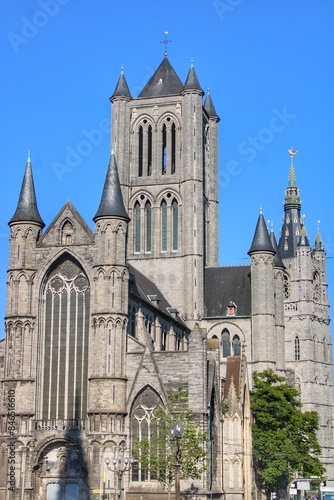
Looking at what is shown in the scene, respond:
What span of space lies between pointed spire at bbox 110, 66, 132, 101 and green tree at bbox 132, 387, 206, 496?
34.8 metres

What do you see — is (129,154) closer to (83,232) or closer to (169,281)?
(169,281)

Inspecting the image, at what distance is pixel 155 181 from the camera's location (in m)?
83.8

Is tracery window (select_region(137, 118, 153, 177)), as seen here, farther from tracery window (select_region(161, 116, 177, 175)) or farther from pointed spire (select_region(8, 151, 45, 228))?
pointed spire (select_region(8, 151, 45, 228))

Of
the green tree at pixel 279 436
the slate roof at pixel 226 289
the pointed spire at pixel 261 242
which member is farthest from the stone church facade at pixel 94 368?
the pointed spire at pixel 261 242

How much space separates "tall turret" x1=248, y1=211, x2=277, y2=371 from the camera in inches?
3132

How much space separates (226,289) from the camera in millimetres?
84250

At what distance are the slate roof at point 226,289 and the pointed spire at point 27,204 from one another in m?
23.8

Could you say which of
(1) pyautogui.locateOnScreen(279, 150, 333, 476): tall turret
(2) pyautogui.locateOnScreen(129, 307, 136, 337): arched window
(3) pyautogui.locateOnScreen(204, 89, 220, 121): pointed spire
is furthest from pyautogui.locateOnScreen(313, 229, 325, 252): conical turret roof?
(2) pyautogui.locateOnScreen(129, 307, 136, 337): arched window

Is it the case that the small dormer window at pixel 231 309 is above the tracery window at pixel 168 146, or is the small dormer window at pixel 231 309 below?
below

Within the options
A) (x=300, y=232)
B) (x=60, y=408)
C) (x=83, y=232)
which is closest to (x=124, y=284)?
(x=83, y=232)

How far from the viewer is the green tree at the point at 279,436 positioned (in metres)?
69.8

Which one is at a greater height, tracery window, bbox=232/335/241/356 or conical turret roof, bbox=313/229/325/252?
conical turret roof, bbox=313/229/325/252

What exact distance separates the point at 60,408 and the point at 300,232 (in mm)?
61432

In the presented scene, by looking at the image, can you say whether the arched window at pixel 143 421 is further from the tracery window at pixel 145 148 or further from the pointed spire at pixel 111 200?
the tracery window at pixel 145 148
